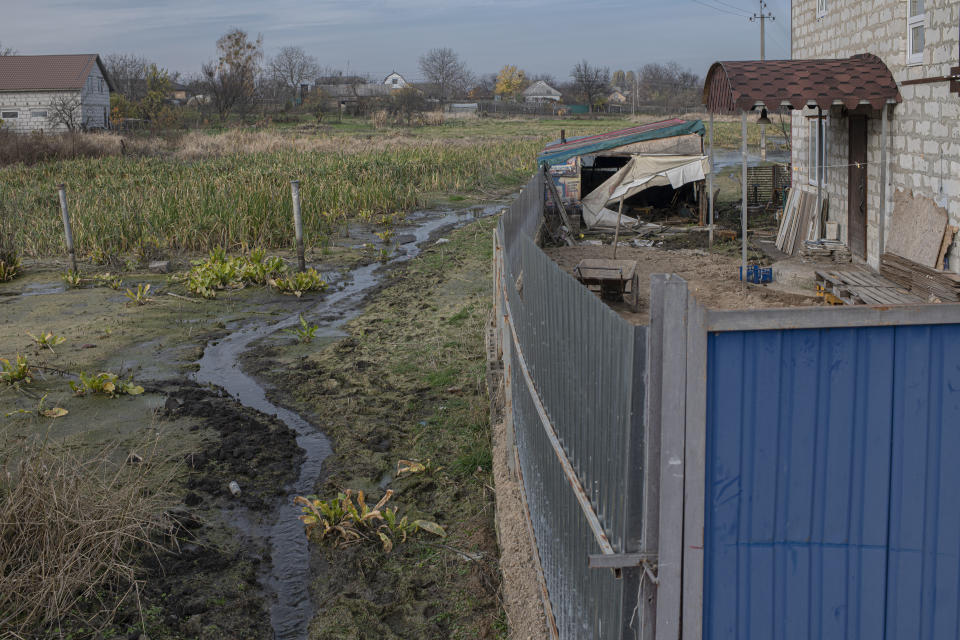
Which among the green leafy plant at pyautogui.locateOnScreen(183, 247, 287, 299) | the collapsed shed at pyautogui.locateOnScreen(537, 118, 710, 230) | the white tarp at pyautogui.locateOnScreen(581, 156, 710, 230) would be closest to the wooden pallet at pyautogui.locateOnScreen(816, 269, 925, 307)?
the white tarp at pyautogui.locateOnScreen(581, 156, 710, 230)

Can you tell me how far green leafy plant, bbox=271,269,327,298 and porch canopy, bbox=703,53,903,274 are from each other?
6.48 metres

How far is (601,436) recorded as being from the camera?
3.03 metres

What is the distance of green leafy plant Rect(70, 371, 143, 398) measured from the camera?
27.3ft

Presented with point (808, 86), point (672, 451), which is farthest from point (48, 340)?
point (808, 86)

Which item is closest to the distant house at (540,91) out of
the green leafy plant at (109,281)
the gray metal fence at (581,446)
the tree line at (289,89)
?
the tree line at (289,89)

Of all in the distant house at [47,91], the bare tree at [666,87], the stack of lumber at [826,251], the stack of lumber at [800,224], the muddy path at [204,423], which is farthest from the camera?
the bare tree at [666,87]

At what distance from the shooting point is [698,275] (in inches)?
559

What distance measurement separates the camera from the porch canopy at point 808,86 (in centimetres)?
1145

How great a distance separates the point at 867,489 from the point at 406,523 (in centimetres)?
363

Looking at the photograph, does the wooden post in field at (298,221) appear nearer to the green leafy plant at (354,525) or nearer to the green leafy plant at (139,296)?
the green leafy plant at (139,296)

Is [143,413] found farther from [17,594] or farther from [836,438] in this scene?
[836,438]

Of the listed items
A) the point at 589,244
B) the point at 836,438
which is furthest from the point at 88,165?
the point at 836,438

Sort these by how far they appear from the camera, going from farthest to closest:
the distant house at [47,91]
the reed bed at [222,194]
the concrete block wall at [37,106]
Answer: the concrete block wall at [37,106]
the distant house at [47,91]
the reed bed at [222,194]

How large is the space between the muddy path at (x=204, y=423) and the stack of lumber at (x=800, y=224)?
290 inches
